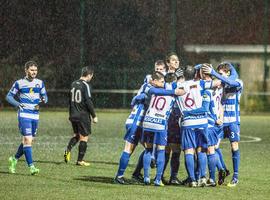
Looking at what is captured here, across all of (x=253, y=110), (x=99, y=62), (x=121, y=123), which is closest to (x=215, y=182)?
(x=121, y=123)

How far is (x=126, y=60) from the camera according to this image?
41.1m

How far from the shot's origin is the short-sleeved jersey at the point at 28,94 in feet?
45.0

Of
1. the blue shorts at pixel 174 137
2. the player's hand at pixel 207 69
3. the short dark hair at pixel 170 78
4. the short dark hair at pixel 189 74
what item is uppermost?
the player's hand at pixel 207 69

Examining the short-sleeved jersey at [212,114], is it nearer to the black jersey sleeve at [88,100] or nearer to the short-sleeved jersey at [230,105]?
the short-sleeved jersey at [230,105]

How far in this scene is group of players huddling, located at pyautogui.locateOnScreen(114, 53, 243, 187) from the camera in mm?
12211

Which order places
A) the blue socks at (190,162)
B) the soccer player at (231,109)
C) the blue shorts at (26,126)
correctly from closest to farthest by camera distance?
the blue socks at (190,162), the soccer player at (231,109), the blue shorts at (26,126)

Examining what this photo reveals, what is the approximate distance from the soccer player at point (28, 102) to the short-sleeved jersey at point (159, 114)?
232 centimetres

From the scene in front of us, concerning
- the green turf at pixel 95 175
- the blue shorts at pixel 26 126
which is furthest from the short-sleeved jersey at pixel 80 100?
the blue shorts at pixel 26 126

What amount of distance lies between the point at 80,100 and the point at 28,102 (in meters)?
2.42

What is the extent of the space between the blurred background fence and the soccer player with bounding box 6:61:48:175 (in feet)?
78.0

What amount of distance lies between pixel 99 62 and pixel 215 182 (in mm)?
27668

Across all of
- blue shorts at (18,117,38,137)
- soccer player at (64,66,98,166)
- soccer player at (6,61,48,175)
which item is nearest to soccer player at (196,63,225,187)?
soccer player at (6,61,48,175)

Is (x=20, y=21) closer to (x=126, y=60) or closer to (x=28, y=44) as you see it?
(x=28, y=44)

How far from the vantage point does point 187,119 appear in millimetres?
12234
